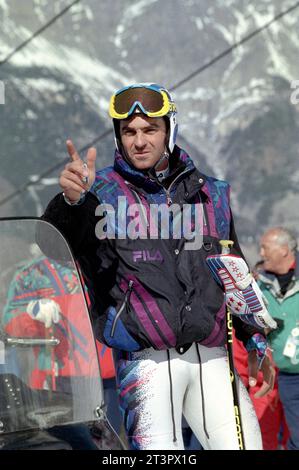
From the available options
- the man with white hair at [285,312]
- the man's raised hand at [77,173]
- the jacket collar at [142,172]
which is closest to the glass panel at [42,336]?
the man's raised hand at [77,173]

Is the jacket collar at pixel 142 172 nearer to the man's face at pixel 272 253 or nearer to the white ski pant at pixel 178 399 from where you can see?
the white ski pant at pixel 178 399

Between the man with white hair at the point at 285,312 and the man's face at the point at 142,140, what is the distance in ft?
9.52

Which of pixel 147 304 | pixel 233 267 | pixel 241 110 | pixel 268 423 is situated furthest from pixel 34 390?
pixel 241 110

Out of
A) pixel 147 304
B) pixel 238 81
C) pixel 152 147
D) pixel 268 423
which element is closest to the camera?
pixel 147 304

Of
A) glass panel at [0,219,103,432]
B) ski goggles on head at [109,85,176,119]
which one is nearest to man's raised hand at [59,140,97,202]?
glass panel at [0,219,103,432]

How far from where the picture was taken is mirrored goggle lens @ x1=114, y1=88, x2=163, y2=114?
11.6ft

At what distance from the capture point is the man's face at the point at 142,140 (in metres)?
3.54

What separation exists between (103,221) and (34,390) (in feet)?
2.55

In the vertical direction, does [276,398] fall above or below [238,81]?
below

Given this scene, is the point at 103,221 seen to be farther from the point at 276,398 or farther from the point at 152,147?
the point at 276,398

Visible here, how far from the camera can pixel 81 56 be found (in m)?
19.8

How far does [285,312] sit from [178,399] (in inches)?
118

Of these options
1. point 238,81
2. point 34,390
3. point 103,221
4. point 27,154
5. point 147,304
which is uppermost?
point 238,81

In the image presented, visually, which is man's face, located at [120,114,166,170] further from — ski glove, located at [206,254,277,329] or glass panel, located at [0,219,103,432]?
glass panel, located at [0,219,103,432]
